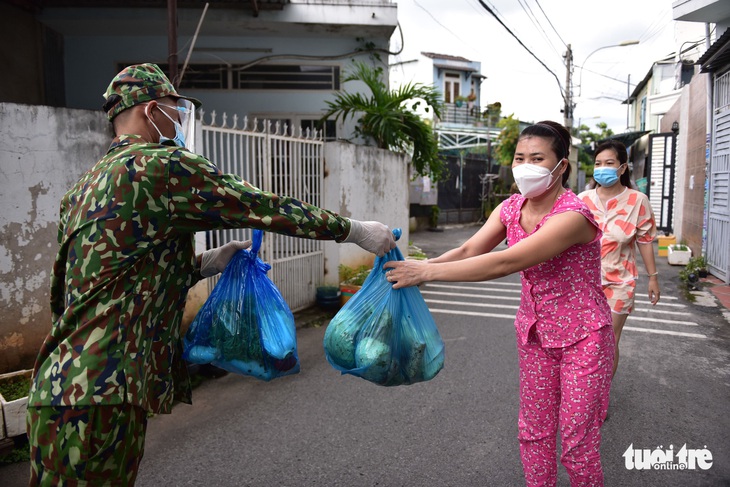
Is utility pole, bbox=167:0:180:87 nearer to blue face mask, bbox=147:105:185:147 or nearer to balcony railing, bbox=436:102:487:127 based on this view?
blue face mask, bbox=147:105:185:147

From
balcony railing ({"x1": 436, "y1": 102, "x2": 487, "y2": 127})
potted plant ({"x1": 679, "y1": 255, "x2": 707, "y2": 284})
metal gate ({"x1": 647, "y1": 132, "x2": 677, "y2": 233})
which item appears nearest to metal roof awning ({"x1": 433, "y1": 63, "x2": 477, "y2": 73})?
balcony railing ({"x1": 436, "y1": 102, "x2": 487, "y2": 127})

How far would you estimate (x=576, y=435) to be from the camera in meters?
2.10

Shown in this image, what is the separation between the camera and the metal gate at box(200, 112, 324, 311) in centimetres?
531

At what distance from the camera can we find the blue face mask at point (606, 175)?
3703 mm

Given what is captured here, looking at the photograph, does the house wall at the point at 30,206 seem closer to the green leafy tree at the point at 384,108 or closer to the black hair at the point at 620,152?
the black hair at the point at 620,152

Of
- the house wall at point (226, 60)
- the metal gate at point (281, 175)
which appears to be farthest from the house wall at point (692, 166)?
the metal gate at point (281, 175)

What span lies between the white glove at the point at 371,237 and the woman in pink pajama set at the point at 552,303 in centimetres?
11

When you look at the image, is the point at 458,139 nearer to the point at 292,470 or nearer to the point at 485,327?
the point at 485,327

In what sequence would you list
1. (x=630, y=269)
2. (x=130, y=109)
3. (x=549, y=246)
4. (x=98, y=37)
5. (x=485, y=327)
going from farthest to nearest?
1. (x=98, y=37)
2. (x=485, y=327)
3. (x=630, y=269)
4. (x=549, y=246)
5. (x=130, y=109)

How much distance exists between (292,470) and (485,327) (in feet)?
11.9

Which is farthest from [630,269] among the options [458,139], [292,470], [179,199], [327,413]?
[458,139]

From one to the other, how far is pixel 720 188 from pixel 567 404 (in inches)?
319

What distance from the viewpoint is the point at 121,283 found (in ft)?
4.99

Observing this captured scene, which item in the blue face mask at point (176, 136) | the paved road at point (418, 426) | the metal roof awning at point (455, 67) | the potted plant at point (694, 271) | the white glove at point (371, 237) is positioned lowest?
the paved road at point (418, 426)
